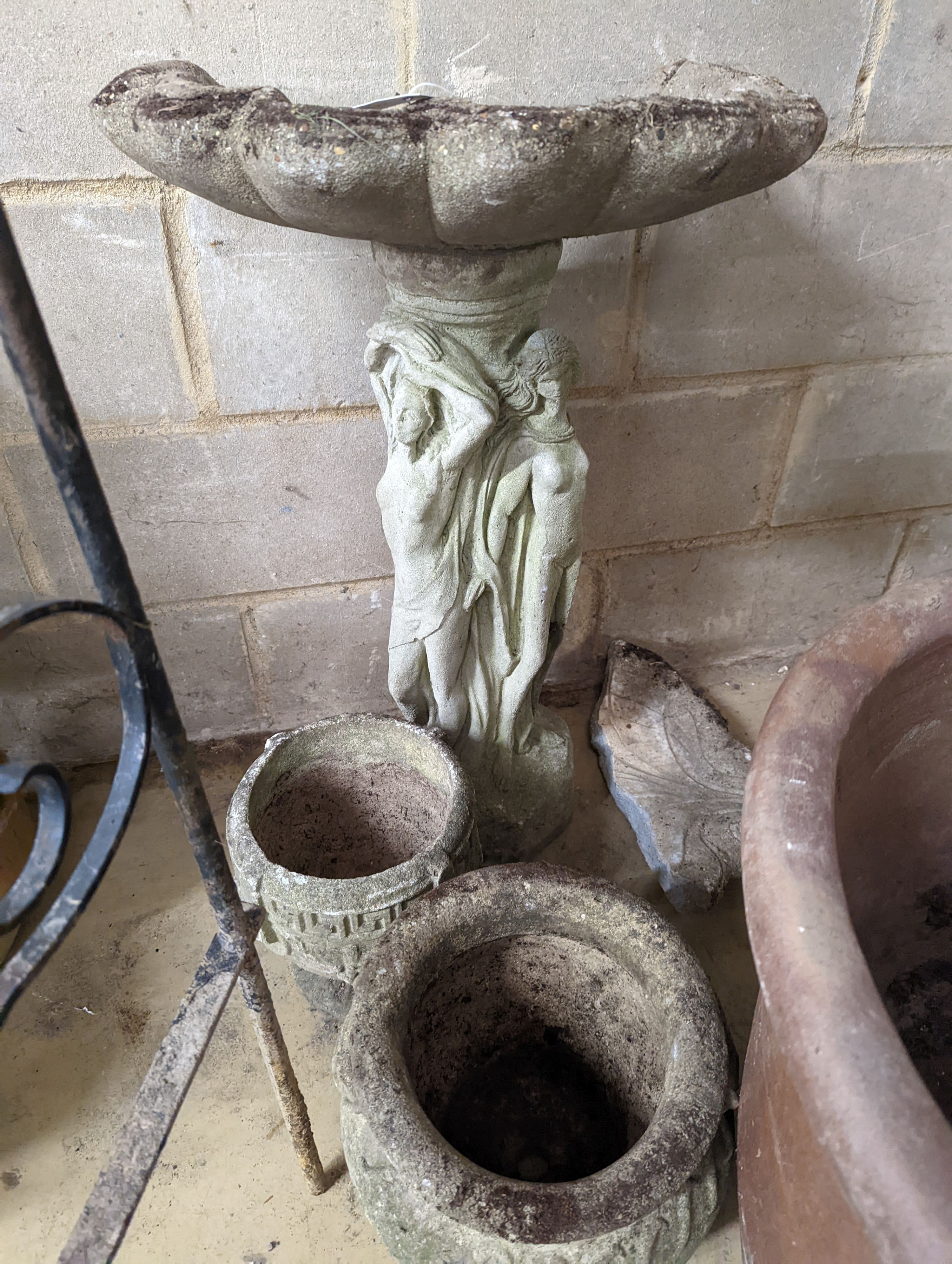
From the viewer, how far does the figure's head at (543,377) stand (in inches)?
48.1

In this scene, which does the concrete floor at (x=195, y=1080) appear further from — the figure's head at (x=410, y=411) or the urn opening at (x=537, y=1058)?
the figure's head at (x=410, y=411)

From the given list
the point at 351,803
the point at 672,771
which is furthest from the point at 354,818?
the point at 672,771

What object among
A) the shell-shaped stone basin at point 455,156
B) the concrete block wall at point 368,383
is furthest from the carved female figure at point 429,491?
the concrete block wall at point 368,383

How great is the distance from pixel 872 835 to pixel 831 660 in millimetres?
363

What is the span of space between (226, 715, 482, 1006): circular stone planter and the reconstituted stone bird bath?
5.0 inches

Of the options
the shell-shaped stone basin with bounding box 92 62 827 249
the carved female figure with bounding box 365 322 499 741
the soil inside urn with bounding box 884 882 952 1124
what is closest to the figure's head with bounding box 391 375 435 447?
the carved female figure with bounding box 365 322 499 741

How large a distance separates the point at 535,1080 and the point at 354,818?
1.83 ft

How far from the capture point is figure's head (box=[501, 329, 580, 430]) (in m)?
1.22

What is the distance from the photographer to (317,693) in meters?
2.06

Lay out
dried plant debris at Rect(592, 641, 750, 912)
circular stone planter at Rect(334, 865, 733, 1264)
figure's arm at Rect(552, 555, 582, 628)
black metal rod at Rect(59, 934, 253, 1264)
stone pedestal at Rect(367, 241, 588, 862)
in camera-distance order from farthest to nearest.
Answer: dried plant debris at Rect(592, 641, 750, 912), figure's arm at Rect(552, 555, 582, 628), stone pedestal at Rect(367, 241, 588, 862), circular stone planter at Rect(334, 865, 733, 1264), black metal rod at Rect(59, 934, 253, 1264)

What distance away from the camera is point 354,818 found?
1.59 meters

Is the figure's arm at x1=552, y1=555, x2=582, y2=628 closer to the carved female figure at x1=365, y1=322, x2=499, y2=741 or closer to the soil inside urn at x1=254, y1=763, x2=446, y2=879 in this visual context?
the carved female figure at x1=365, y1=322, x2=499, y2=741

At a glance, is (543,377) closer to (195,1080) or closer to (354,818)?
(354,818)

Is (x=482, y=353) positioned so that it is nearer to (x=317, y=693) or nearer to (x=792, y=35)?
(x=792, y=35)
